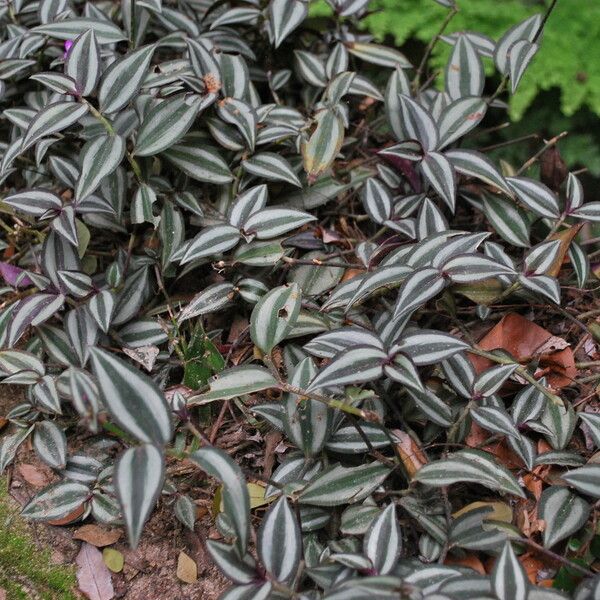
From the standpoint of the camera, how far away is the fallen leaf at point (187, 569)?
1473mm

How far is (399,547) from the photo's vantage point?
4.17 feet

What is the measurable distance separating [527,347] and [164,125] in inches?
39.3

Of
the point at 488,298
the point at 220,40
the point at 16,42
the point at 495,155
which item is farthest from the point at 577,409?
the point at 16,42

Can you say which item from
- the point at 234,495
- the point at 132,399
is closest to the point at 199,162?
the point at 132,399

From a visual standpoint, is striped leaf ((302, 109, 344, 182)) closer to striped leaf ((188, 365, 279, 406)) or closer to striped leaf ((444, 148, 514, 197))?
striped leaf ((444, 148, 514, 197))

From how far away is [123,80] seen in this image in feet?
5.24

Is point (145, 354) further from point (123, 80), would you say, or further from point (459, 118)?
point (459, 118)

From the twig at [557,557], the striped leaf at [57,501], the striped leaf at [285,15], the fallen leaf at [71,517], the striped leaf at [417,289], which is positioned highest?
the striped leaf at [285,15]

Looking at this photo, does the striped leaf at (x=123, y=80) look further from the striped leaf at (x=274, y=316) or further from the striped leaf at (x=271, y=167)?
the striped leaf at (x=274, y=316)

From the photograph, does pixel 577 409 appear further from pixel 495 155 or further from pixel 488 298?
pixel 495 155

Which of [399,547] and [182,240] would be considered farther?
[182,240]

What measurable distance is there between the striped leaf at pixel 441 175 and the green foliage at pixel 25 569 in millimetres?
1173

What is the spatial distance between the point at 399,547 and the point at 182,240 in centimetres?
88

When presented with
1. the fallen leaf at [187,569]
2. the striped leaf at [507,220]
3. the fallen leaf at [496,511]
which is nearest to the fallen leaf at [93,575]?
the fallen leaf at [187,569]
